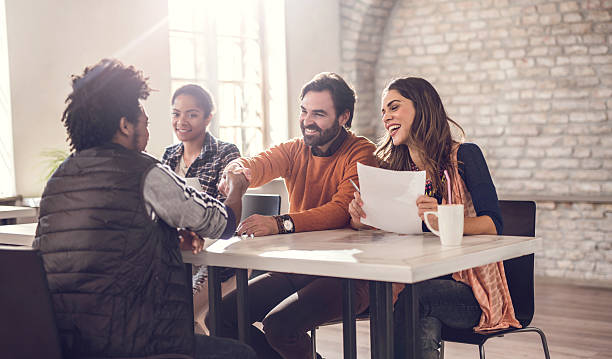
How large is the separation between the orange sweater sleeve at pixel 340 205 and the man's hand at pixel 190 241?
0.50 meters

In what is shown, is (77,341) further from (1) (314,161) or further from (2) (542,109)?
(2) (542,109)

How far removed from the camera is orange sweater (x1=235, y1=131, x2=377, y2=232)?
2444 mm

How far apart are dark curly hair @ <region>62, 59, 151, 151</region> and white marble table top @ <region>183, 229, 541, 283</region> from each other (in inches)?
16.2

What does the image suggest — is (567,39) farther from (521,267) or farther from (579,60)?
(521,267)

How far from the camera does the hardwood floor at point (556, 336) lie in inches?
143

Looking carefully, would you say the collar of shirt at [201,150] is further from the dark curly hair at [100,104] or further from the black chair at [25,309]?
the black chair at [25,309]

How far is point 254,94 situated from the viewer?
6.03 m

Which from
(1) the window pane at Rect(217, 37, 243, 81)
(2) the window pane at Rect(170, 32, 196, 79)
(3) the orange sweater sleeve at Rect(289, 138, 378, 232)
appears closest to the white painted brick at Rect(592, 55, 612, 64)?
(1) the window pane at Rect(217, 37, 243, 81)

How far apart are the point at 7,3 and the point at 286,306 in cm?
292

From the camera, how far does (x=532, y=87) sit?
5734mm

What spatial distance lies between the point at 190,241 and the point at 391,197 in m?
0.58

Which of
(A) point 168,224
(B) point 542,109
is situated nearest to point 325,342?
(A) point 168,224

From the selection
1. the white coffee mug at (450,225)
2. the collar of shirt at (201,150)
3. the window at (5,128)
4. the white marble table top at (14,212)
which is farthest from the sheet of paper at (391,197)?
the window at (5,128)

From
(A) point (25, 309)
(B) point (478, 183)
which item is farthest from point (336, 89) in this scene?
(A) point (25, 309)
